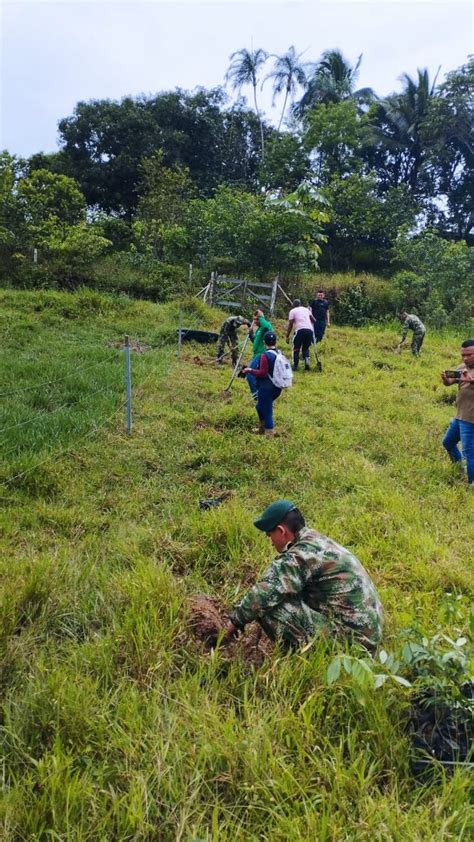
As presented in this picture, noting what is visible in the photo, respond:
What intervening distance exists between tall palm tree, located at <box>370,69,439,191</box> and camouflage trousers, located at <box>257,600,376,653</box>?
2709 cm

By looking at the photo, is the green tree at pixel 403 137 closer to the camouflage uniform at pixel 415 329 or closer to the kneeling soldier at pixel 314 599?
the camouflage uniform at pixel 415 329

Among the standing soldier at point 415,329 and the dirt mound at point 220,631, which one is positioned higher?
the standing soldier at point 415,329

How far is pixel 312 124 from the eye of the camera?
23.0 metres

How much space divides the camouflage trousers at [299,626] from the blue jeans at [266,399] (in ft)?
13.4

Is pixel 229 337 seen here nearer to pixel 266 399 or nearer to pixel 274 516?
pixel 266 399

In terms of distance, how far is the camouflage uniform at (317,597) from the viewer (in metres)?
2.57

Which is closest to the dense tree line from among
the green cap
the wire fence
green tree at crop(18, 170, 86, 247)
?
green tree at crop(18, 170, 86, 247)

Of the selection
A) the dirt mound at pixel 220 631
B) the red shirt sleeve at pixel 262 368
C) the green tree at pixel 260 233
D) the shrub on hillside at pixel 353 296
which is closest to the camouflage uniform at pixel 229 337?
the red shirt sleeve at pixel 262 368

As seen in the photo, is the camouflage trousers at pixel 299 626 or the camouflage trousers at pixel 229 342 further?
the camouflage trousers at pixel 229 342

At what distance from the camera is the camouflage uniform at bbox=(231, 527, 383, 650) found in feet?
8.44

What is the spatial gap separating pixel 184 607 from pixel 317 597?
0.82 m

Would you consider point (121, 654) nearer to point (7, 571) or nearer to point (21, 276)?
point (7, 571)

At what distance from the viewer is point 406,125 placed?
25.5 metres

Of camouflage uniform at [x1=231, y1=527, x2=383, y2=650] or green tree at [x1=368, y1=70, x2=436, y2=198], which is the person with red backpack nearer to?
camouflage uniform at [x1=231, y1=527, x2=383, y2=650]
